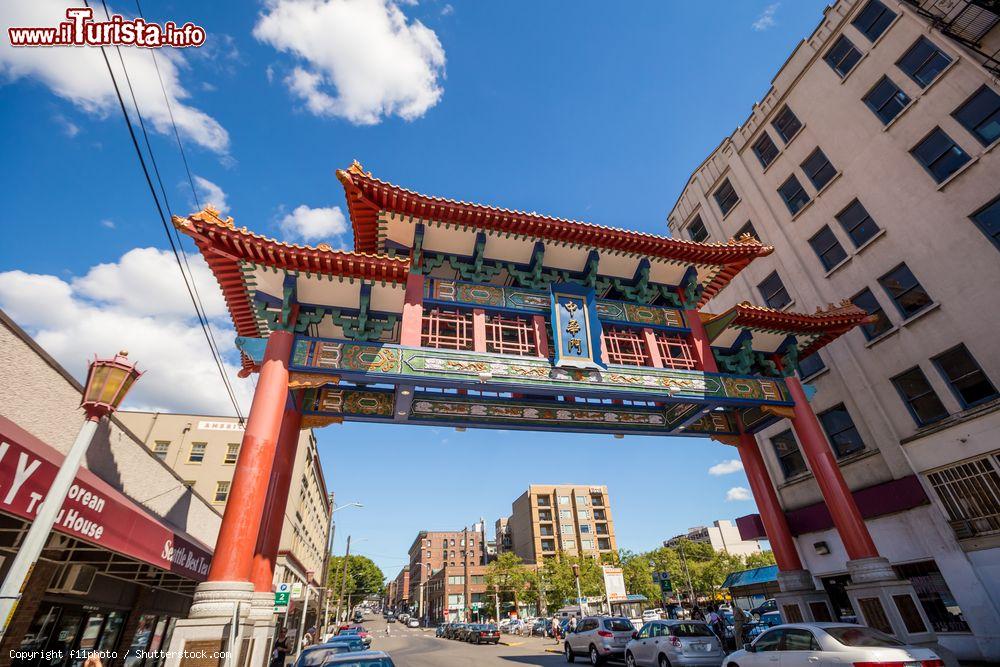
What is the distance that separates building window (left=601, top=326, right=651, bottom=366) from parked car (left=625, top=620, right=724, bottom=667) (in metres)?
7.33

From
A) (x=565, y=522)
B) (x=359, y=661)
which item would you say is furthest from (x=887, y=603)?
(x=565, y=522)

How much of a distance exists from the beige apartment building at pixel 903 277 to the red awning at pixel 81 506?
16700mm

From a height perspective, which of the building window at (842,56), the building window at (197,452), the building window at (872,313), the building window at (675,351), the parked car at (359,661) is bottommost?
the parked car at (359,661)

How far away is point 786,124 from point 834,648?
77.4 ft

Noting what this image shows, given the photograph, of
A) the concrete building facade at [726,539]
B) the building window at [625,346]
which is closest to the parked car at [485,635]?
the building window at [625,346]

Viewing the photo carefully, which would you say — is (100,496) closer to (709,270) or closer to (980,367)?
(709,270)

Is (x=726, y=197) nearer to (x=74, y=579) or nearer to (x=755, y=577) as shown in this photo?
(x=755, y=577)

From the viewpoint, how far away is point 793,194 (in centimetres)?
2139

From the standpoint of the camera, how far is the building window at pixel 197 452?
30.7 meters

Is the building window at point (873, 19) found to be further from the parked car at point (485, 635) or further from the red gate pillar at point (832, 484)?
the parked car at point (485, 635)

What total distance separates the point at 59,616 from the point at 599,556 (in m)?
72.6

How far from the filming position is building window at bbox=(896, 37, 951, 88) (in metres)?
16.3

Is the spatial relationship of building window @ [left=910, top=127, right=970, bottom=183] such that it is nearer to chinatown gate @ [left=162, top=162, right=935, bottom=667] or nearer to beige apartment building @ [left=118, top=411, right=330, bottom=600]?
chinatown gate @ [left=162, top=162, right=935, bottom=667]

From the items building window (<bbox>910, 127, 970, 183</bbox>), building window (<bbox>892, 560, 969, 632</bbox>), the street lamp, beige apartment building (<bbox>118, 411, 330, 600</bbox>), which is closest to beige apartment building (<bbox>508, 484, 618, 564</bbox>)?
beige apartment building (<bbox>118, 411, 330, 600</bbox>)
